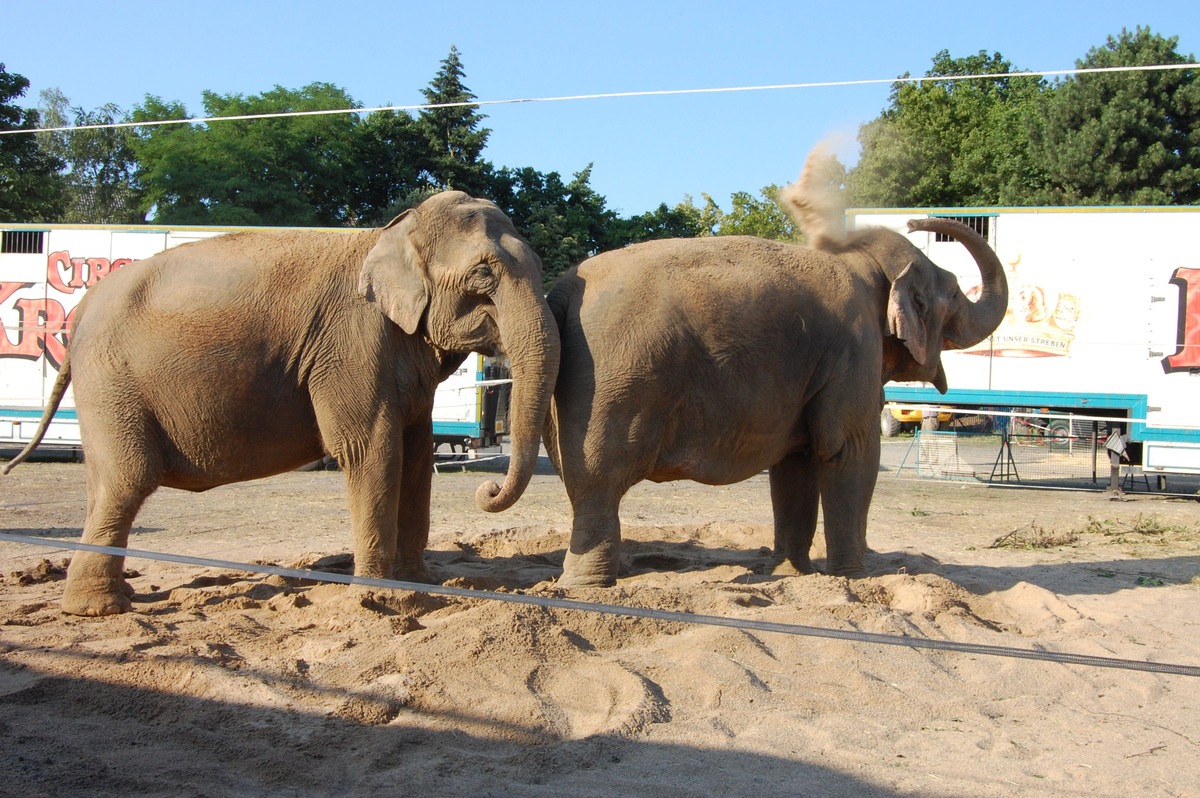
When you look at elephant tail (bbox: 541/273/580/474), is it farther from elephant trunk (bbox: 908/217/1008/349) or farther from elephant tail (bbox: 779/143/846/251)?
elephant trunk (bbox: 908/217/1008/349)

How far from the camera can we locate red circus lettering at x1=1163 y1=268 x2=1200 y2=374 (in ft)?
55.3

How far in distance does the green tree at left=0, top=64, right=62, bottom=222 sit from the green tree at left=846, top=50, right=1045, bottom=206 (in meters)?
27.0

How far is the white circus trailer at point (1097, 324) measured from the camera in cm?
1691

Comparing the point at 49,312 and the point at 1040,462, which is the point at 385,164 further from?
the point at 1040,462

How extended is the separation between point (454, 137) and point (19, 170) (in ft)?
46.6

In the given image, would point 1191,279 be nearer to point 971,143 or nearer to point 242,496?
point 242,496

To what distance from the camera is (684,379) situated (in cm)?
710

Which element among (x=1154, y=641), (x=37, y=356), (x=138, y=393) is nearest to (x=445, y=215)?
(x=138, y=393)

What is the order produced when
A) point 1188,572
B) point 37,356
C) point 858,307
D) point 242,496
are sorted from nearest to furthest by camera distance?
1. point 858,307
2. point 1188,572
3. point 242,496
4. point 37,356

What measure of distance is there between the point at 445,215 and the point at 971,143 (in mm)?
39262

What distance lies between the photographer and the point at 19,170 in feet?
113

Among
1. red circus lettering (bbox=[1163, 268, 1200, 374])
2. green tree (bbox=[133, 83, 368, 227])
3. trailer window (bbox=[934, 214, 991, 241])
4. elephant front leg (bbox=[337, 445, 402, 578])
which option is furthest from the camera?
green tree (bbox=[133, 83, 368, 227])

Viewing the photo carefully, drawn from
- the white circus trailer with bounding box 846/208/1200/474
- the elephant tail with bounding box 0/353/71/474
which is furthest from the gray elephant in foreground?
the white circus trailer with bounding box 846/208/1200/474

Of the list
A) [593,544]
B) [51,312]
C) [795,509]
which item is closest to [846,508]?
[795,509]
